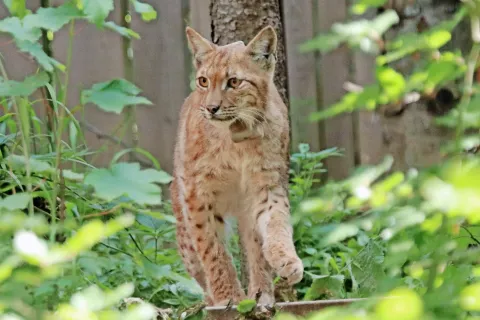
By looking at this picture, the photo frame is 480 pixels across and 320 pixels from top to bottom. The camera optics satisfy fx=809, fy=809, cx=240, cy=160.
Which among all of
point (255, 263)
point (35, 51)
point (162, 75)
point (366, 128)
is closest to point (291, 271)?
point (255, 263)

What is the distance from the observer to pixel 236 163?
12.3 ft

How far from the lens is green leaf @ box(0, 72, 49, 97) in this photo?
5.51 ft

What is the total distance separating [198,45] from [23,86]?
222 centimetres

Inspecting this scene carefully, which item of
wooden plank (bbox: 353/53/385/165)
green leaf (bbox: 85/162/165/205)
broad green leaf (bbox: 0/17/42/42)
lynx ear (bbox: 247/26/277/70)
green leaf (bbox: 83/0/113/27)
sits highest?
green leaf (bbox: 83/0/113/27)

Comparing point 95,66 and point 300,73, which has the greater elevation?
point 95,66

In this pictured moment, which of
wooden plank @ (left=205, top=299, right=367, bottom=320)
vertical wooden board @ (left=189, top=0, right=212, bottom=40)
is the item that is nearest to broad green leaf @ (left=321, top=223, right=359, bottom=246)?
wooden plank @ (left=205, top=299, right=367, bottom=320)

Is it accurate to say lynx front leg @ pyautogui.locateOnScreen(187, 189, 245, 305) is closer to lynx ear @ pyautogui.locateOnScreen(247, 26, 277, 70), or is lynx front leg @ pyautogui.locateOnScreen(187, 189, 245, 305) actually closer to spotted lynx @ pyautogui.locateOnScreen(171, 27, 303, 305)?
spotted lynx @ pyautogui.locateOnScreen(171, 27, 303, 305)

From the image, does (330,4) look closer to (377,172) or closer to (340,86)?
(340,86)

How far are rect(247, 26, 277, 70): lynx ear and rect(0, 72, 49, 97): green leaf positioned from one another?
2.09 m

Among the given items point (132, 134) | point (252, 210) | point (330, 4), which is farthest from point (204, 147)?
point (330, 4)

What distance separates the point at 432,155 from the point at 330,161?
217cm

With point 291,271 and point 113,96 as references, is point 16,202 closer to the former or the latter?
point 113,96

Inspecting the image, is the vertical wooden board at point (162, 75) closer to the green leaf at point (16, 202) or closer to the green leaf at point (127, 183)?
the green leaf at point (16, 202)

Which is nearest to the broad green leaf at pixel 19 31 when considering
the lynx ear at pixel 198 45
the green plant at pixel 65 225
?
the green plant at pixel 65 225
